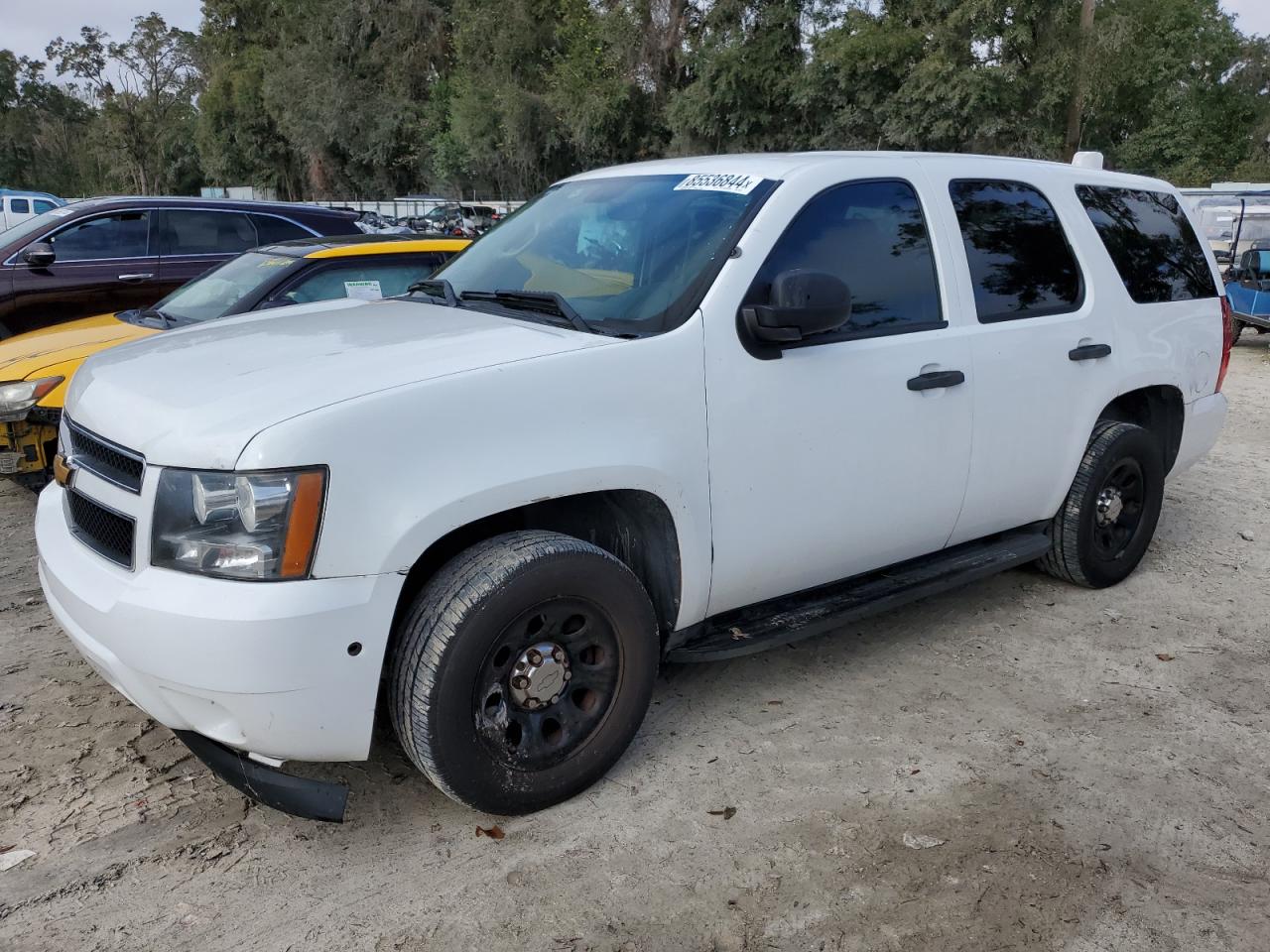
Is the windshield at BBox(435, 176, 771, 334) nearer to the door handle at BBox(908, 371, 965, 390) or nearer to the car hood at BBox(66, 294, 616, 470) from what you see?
the car hood at BBox(66, 294, 616, 470)

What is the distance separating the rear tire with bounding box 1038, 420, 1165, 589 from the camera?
454 cm

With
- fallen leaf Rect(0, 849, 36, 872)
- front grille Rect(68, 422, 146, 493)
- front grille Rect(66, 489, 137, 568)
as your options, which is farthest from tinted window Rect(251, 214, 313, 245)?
fallen leaf Rect(0, 849, 36, 872)

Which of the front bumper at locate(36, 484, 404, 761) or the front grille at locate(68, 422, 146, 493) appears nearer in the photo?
the front bumper at locate(36, 484, 404, 761)

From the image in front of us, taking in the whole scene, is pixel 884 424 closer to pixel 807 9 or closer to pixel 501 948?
pixel 501 948

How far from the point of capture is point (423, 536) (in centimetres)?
262

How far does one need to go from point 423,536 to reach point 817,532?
1442mm

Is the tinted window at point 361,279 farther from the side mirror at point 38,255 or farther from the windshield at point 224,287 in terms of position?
the side mirror at point 38,255

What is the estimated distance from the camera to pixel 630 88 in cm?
3988

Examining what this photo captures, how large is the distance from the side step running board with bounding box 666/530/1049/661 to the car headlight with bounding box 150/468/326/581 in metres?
1.32

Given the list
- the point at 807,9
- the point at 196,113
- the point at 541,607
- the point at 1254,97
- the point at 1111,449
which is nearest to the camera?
the point at 541,607

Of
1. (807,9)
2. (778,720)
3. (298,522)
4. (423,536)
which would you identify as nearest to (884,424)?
(778,720)

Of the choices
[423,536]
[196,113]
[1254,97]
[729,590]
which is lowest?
[729,590]

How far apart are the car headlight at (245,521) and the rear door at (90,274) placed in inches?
254

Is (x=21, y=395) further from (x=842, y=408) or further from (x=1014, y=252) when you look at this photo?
(x=1014, y=252)
